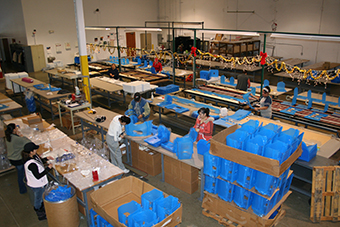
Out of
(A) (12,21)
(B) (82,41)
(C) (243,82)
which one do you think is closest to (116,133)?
(B) (82,41)

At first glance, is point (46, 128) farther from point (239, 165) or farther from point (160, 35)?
point (160, 35)

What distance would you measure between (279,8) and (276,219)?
13232 millimetres

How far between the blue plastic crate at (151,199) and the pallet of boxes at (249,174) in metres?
0.95

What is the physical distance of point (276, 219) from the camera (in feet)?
14.2

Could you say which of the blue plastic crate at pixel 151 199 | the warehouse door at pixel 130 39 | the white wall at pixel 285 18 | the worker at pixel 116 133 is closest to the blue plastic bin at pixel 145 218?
the blue plastic crate at pixel 151 199

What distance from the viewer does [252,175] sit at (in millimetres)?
3785

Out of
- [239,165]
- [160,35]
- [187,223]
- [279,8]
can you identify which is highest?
[279,8]

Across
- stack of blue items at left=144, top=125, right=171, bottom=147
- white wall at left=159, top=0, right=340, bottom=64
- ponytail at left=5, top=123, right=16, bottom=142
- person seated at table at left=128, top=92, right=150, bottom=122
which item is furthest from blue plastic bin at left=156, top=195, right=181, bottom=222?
white wall at left=159, top=0, right=340, bottom=64

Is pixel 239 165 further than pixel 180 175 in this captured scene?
No

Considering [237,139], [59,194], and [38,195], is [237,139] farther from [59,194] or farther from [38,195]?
[38,195]

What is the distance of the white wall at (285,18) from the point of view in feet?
43.0

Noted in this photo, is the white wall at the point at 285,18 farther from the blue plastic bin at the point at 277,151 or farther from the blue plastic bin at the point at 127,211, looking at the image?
the blue plastic bin at the point at 127,211

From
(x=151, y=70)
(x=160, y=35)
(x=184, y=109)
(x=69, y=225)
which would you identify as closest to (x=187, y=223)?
(x=69, y=225)

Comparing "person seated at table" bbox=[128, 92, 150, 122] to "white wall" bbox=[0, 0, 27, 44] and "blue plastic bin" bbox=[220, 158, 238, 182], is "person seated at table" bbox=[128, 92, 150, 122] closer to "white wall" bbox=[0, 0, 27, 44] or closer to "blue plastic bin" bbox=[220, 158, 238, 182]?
"blue plastic bin" bbox=[220, 158, 238, 182]
